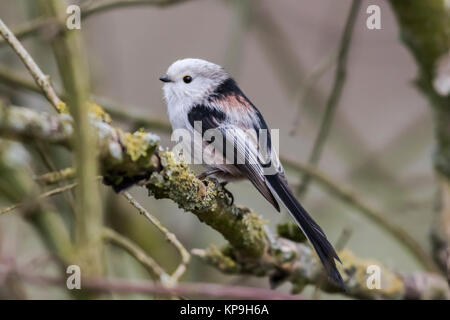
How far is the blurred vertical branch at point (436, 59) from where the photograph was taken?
2455 millimetres

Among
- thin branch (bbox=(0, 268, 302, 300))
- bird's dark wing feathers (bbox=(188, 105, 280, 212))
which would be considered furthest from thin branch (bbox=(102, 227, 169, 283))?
thin branch (bbox=(0, 268, 302, 300))

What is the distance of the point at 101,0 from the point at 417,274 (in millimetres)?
2048

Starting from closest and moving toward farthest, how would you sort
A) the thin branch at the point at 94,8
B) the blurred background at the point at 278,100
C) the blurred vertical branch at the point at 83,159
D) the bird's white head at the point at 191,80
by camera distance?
the blurred vertical branch at the point at 83,159 → the bird's white head at the point at 191,80 → the thin branch at the point at 94,8 → the blurred background at the point at 278,100

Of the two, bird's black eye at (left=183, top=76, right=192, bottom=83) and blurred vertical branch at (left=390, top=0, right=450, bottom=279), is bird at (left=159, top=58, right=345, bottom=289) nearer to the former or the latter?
bird's black eye at (left=183, top=76, right=192, bottom=83)

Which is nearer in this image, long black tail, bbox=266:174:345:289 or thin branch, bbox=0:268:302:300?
thin branch, bbox=0:268:302:300

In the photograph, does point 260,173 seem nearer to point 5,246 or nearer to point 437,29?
point 5,246

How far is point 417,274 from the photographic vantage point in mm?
2455

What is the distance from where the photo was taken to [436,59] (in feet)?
8.47

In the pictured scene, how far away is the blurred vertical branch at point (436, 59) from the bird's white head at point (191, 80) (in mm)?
884

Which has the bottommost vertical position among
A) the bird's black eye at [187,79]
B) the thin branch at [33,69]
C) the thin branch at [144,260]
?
the thin branch at [144,260]

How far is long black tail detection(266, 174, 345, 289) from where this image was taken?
1883 millimetres

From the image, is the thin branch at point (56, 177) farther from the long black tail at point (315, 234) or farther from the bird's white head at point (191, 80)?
the bird's white head at point (191, 80)

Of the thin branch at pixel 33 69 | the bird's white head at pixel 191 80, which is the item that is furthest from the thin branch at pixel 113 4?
the thin branch at pixel 33 69

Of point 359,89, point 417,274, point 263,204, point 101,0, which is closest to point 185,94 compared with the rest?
point 101,0
